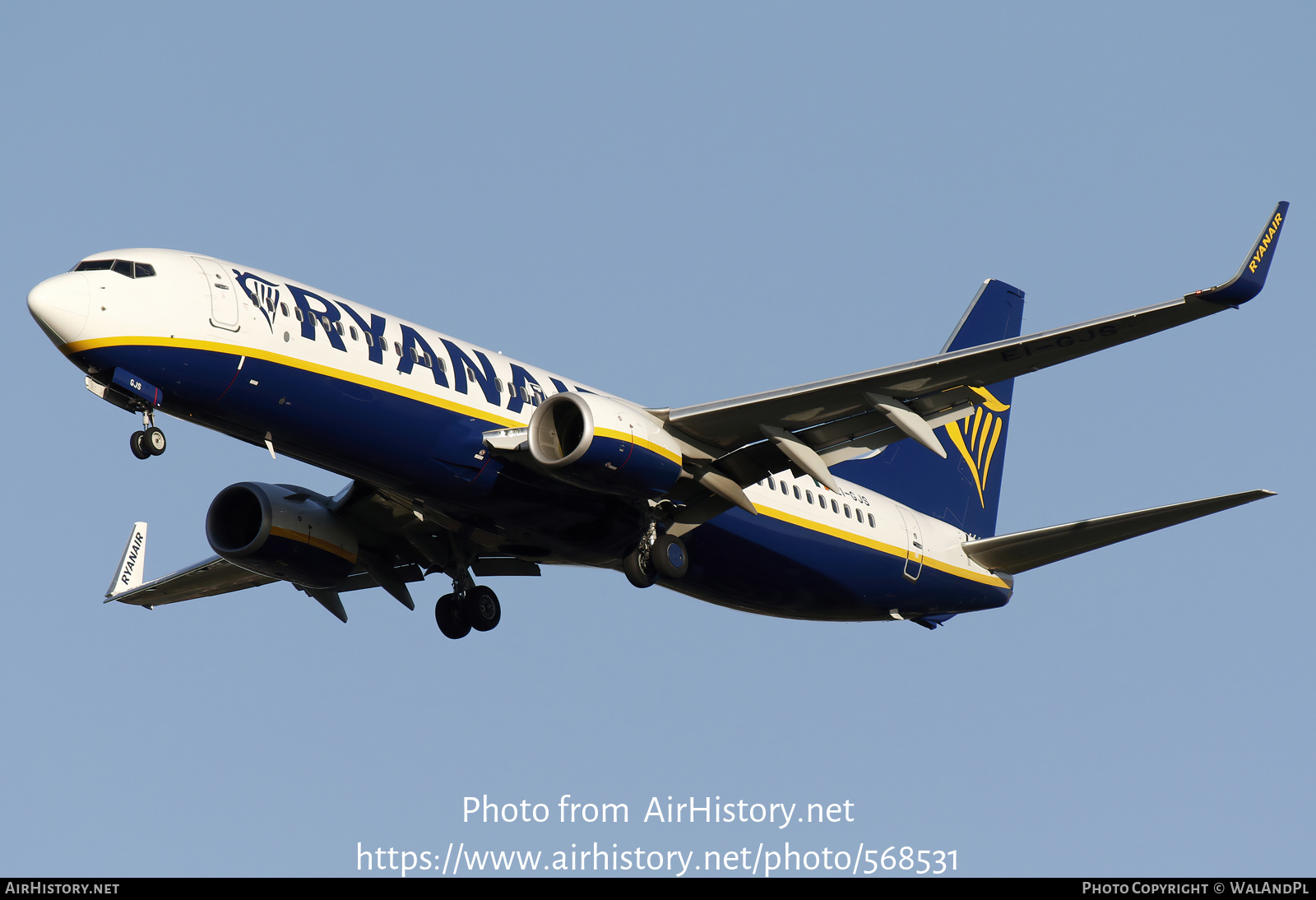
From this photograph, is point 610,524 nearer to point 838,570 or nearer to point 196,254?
point 838,570

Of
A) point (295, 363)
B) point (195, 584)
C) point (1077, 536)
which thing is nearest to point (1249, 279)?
point (1077, 536)

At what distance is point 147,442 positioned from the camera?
24.0m

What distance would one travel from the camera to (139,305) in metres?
24.0

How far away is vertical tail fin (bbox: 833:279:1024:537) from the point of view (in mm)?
36594

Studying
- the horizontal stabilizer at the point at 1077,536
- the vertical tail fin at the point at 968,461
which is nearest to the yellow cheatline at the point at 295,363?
the vertical tail fin at the point at 968,461

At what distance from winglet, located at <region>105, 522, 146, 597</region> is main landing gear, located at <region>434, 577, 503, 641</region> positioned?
9134mm

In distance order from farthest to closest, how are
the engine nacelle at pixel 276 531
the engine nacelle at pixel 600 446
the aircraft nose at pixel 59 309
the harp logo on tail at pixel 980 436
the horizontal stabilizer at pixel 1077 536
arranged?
1. the harp logo on tail at pixel 980 436
2. the engine nacelle at pixel 276 531
3. the horizontal stabilizer at pixel 1077 536
4. the engine nacelle at pixel 600 446
5. the aircraft nose at pixel 59 309

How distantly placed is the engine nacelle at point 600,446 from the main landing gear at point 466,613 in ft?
20.2

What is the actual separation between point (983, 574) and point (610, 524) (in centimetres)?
1063

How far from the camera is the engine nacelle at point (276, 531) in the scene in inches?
1208

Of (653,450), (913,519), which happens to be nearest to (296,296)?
(653,450)

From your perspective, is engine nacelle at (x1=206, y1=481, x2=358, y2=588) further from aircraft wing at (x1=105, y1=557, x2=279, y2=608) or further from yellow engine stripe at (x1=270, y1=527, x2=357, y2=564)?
aircraft wing at (x1=105, y1=557, x2=279, y2=608)

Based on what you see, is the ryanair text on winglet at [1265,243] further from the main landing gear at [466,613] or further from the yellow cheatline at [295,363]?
the main landing gear at [466,613]

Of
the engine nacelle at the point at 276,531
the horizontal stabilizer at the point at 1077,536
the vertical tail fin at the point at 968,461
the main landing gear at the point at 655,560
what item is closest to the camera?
the horizontal stabilizer at the point at 1077,536
